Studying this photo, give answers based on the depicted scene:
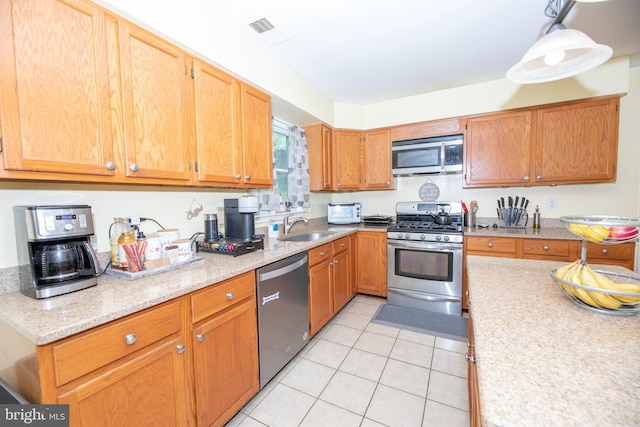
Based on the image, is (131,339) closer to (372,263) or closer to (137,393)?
(137,393)

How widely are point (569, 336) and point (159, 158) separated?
183cm

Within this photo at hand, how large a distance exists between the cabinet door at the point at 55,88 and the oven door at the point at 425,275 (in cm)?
263

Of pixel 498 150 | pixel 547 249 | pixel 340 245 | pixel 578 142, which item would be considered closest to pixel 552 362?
pixel 340 245

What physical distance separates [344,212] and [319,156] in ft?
2.68

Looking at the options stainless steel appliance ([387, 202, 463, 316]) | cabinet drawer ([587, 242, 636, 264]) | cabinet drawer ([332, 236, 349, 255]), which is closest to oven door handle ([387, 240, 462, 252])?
stainless steel appliance ([387, 202, 463, 316])

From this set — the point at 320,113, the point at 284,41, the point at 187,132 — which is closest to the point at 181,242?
the point at 187,132

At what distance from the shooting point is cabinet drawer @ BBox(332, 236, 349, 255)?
2.60 metres

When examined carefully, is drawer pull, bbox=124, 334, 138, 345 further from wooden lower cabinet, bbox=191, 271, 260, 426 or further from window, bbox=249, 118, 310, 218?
window, bbox=249, 118, 310, 218

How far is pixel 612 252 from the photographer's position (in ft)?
7.25

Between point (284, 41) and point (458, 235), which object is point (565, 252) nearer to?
point (458, 235)

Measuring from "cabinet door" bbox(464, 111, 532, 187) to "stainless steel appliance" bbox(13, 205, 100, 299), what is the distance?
129 inches

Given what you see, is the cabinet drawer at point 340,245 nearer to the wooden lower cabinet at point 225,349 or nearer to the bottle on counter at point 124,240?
the wooden lower cabinet at point 225,349

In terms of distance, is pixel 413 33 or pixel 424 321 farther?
pixel 424 321

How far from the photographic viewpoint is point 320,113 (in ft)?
9.88
